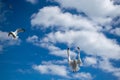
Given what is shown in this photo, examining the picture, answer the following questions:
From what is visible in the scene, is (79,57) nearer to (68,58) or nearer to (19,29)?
(68,58)

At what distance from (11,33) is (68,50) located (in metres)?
13.6

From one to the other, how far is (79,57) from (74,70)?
10.4ft

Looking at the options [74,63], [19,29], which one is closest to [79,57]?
[74,63]

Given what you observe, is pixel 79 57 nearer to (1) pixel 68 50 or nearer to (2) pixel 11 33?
(1) pixel 68 50

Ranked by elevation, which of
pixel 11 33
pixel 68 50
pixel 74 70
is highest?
pixel 11 33

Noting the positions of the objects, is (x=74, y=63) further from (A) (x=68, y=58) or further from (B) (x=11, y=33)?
(B) (x=11, y=33)

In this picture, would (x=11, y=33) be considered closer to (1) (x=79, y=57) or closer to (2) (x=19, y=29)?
(2) (x=19, y=29)

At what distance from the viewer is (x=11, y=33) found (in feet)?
184

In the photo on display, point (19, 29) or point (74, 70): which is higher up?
point (19, 29)

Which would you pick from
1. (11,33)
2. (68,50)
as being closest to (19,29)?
(11,33)

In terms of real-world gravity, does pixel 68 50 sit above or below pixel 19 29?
below

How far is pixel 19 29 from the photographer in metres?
55.8

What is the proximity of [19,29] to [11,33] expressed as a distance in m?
2.14

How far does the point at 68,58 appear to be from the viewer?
56812 mm
